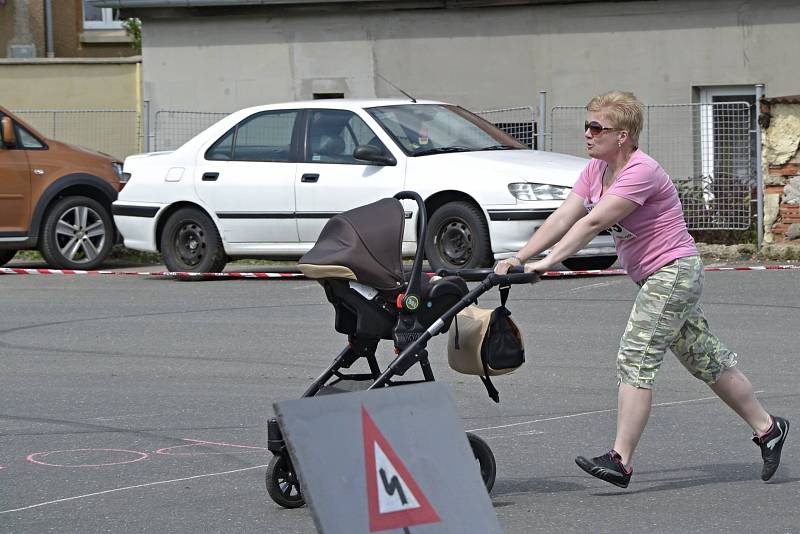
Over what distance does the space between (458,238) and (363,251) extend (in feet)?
26.5

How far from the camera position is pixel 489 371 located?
6.28 meters

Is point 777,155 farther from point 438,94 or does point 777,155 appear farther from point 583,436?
point 583,436

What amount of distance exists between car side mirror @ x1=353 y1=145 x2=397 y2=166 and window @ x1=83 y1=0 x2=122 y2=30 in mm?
16368

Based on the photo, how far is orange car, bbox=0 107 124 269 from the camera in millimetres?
16609

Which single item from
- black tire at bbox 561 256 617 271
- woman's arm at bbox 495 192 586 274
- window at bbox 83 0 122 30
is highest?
window at bbox 83 0 122 30

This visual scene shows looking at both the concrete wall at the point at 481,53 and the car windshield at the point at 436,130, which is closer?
the car windshield at the point at 436,130

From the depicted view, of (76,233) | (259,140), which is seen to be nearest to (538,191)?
(259,140)

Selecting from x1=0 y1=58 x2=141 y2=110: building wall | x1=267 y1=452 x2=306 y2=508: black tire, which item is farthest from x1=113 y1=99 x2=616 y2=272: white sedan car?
x1=0 y1=58 x2=141 y2=110: building wall

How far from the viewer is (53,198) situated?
16766 mm

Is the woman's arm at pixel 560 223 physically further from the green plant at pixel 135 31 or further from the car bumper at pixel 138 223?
the green plant at pixel 135 31

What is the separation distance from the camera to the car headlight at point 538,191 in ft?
45.7

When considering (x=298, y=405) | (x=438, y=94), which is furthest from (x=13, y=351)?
(x=438, y=94)

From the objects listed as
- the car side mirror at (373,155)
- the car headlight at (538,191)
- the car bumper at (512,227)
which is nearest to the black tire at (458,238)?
the car bumper at (512,227)

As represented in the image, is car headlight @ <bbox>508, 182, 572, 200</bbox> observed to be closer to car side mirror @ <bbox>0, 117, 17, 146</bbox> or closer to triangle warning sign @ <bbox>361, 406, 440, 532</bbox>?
car side mirror @ <bbox>0, 117, 17, 146</bbox>
